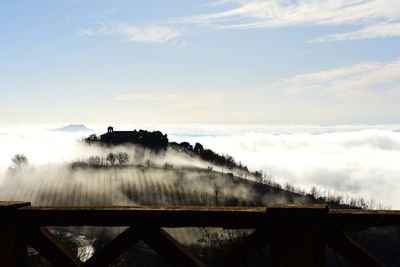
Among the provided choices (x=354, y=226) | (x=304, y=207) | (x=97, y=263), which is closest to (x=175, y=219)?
(x=97, y=263)

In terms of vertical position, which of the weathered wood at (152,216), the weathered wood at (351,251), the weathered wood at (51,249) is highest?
the weathered wood at (152,216)

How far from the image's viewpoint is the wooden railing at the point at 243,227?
3.74 metres

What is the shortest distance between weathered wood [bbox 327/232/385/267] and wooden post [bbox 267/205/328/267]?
113 millimetres

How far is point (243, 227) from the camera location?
12.7 ft

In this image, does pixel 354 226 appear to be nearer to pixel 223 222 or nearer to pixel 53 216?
pixel 223 222

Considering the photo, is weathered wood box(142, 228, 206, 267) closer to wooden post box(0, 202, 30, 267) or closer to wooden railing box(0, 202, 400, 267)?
wooden railing box(0, 202, 400, 267)

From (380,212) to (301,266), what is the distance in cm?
81

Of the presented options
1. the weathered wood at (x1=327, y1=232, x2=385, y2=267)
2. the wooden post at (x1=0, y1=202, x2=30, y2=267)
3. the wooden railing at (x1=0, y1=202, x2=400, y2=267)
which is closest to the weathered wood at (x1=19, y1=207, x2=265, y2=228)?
the wooden railing at (x1=0, y1=202, x2=400, y2=267)

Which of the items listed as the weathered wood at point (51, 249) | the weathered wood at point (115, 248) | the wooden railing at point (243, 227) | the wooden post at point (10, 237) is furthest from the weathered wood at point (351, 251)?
the wooden post at point (10, 237)

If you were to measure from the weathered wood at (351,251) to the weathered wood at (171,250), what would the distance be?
1118 mm

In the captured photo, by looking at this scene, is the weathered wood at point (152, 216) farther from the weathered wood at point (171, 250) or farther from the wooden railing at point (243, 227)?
the weathered wood at point (171, 250)

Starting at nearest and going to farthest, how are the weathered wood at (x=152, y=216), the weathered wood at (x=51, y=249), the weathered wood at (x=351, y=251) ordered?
the weathered wood at (x=351, y=251)
the weathered wood at (x=152, y=216)
the weathered wood at (x=51, y=249)

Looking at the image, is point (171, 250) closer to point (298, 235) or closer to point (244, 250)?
point (244, 250)

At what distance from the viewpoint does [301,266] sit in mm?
3732
